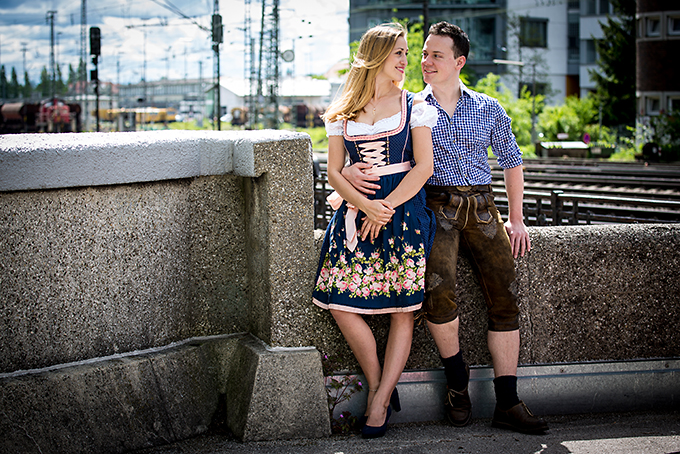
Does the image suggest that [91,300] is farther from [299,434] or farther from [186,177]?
[299,434]

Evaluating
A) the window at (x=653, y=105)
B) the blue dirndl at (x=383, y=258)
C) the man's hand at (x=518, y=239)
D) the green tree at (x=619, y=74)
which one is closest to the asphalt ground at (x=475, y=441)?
the blue dirndl at (x=383, y=258)

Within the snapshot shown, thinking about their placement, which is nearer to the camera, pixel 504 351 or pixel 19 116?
pixel 504 351

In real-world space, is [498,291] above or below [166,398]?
above

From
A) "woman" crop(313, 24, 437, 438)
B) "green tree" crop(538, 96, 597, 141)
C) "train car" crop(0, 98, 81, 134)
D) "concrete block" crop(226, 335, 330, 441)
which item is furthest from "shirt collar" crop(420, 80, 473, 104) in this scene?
"train car" crop(0, 98, 81, 134)

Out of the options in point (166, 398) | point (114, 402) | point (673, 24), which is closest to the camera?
point (114, 402)

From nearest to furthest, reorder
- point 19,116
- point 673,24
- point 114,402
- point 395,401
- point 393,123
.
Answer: point 114,402 → point 393,123 → point 395,401 → point 673,24 → point 19,116

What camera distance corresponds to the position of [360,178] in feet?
11.1

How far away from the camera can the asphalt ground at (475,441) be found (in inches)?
124

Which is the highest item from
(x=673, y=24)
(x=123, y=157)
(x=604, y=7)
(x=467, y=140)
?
(x=604, y=7)

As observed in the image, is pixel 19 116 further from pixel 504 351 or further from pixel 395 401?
pixel 504 351

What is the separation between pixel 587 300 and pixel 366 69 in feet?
5.63

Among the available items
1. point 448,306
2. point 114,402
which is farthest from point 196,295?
point 448,306

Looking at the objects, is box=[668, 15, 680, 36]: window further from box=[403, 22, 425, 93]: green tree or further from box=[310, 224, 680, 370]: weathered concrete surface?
box=[310, 224, 680, 370]: weathered concrete surface

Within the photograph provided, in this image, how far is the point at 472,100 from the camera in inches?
144
